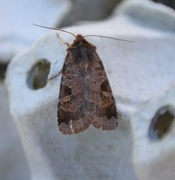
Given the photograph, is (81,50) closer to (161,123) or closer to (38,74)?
(38,74)

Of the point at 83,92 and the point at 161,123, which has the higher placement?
the point at 83,92

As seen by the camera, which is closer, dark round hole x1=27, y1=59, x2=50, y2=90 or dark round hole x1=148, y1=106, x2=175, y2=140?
dark round hole x1=148, y1=106, x2=175, y2=140

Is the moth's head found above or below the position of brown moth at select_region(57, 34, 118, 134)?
above

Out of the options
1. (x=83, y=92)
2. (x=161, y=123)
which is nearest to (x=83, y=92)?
(x=83, y=92)

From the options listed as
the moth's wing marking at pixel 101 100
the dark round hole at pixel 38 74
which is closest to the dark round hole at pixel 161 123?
the moth's wing marking at pixel 101 100

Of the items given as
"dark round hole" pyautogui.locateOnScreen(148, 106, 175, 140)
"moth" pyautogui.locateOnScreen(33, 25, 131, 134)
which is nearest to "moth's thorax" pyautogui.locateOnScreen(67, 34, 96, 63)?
"moth" pyautogui.locateOnScreen(33, 25, 131, 134)

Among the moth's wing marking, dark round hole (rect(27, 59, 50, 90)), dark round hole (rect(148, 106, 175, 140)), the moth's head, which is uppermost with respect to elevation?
the moth's head

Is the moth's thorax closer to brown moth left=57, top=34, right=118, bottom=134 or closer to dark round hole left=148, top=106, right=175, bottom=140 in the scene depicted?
brown moth left=57, top=34, right=118, bottom=134
